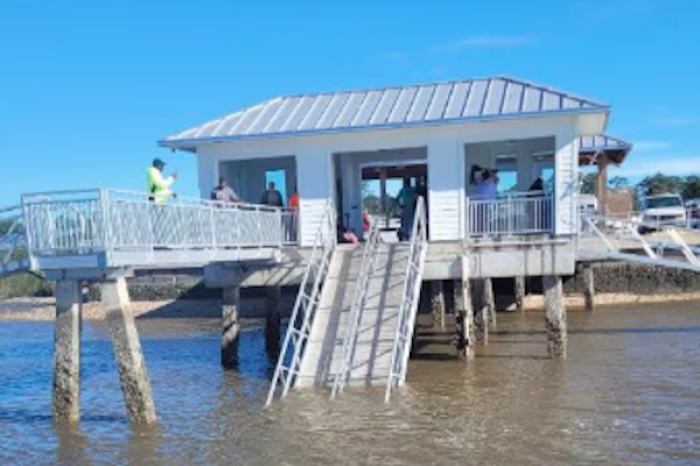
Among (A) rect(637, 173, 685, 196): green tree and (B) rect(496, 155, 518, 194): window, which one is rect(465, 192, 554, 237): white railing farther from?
(A) rect(637, 173, 685, 196): green tree

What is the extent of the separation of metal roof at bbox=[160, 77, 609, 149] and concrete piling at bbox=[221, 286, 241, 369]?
3.60 metres

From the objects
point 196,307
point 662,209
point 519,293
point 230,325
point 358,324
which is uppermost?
point 662,209

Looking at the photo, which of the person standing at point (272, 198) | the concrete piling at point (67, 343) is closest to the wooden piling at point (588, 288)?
the person standing at point (272, 198)

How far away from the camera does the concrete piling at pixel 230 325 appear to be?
15.2 m

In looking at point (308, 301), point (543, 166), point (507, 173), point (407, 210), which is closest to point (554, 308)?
point (407, 210)

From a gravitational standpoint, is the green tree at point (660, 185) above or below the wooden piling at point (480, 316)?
above

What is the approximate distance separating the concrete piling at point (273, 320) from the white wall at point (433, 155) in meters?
2.20

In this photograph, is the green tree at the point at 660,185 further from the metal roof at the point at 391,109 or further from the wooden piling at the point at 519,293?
the metal roof at the point at 391,109

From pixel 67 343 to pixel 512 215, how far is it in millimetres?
9291

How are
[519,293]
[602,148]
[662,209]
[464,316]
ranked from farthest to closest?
[662,209] < [602,148] < [519,293] < [464,316]

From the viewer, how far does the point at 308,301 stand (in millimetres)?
13672

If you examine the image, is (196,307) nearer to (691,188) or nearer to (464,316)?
(464,316)

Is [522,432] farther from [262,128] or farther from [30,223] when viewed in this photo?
[262,128]

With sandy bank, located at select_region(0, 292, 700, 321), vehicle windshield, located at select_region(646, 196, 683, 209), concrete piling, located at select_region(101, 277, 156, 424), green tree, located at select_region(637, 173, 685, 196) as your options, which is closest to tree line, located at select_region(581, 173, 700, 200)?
green tree, located at select_region(637, 173, 685, 196)
